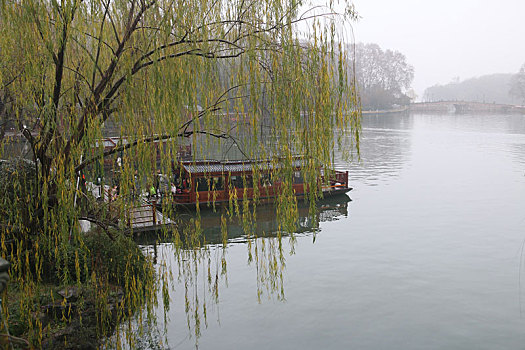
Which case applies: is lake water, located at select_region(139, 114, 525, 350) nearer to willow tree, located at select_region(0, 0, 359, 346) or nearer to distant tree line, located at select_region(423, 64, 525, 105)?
willow tree, located at select_region(0, 0, 359, 346)

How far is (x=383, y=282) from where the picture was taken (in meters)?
13.4

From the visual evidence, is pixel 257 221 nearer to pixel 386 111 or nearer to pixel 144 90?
pixel 144 90

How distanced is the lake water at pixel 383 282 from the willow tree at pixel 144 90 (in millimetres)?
1743

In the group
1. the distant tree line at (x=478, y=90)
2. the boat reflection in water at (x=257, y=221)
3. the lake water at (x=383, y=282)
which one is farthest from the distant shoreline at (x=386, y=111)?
the boat reflection in water at (x=257, y=221)

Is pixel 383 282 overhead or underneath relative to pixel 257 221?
underneath

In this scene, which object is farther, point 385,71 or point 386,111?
point 385,71

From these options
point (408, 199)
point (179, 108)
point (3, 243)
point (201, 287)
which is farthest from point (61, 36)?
point (408, 199)

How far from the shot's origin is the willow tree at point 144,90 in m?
5.06

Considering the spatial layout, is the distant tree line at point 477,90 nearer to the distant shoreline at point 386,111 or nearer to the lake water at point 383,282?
the distant shoreline at point 386,111

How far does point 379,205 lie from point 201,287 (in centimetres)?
1257

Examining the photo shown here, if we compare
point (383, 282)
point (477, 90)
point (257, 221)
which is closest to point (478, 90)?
point (477, 90)

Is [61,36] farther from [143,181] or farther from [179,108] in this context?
[143,181]

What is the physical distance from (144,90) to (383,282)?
10.0 metres

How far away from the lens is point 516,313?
38.2ft
